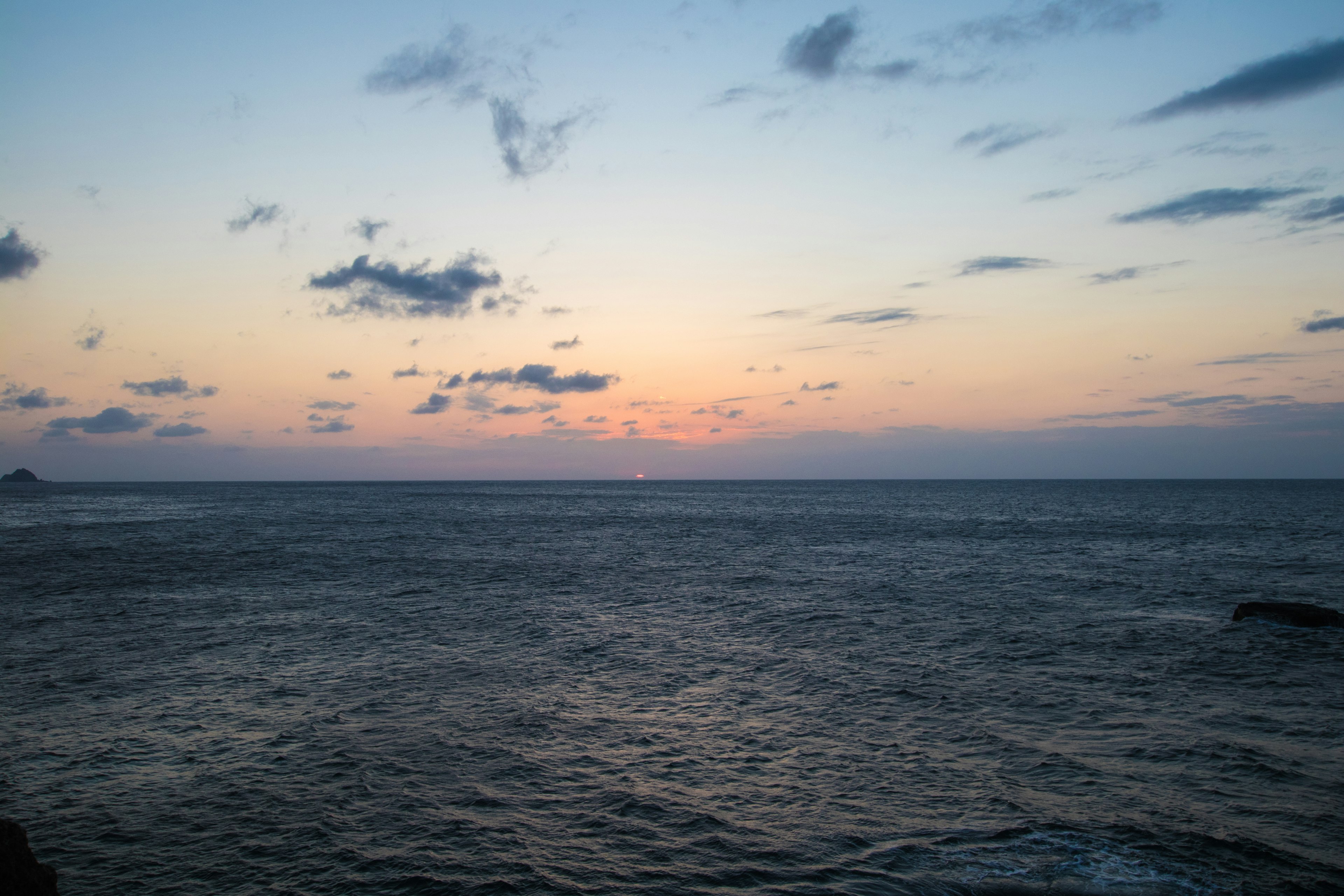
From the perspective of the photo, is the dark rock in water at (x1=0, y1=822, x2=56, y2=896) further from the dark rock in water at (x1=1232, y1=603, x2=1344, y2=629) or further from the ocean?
the dark rock in water at (x1=1232, y1=603, x2=1344, y2=629)

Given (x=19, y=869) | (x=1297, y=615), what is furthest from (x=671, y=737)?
(x=1297, y=615)

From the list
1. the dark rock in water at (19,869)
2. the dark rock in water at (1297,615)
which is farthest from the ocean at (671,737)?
the dark rock in water at (19,869)

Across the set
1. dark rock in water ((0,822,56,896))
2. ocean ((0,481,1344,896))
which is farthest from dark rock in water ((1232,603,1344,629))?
dark rock in water ((0,822,56,896))

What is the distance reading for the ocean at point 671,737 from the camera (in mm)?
11141

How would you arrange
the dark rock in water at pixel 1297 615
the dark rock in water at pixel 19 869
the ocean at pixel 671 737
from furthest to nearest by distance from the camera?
the dark rock in water at pixel 1297 615 < the ocean at pixel 671 737 < the dark rock in water at pixel 19 869

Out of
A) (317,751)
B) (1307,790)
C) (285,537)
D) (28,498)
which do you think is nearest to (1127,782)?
(1307,790)

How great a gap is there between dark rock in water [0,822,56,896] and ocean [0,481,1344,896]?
1983 millimetres

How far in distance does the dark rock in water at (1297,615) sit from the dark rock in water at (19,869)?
35.6 metres

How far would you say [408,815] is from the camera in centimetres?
1256

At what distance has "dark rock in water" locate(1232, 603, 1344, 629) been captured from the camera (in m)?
27.2

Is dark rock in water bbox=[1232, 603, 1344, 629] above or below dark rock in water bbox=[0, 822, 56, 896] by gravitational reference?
below

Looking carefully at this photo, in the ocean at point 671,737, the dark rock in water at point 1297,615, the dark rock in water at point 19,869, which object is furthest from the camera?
the dark rock in water at point 1297,615

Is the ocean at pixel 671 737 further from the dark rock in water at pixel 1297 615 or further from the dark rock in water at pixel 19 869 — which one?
the dark rock in water at pixel 19 869

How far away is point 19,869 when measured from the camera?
8.45 meters
